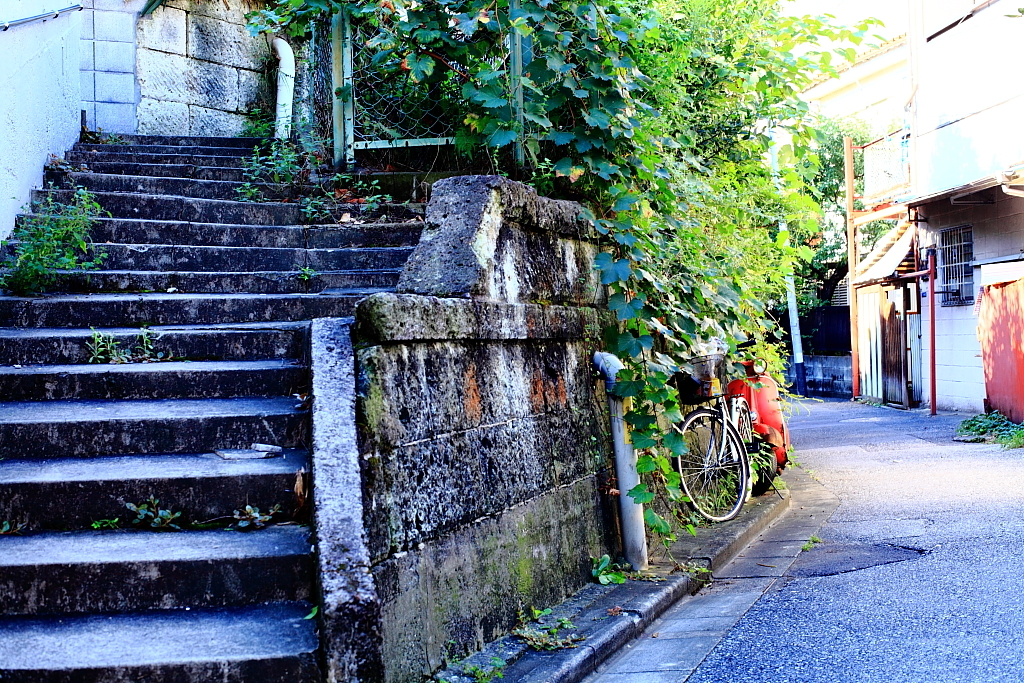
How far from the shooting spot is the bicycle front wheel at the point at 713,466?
7082mm

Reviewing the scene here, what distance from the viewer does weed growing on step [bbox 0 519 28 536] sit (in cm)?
378

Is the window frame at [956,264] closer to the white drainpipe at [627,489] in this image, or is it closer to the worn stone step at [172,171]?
the white drainpipe at [627,489]

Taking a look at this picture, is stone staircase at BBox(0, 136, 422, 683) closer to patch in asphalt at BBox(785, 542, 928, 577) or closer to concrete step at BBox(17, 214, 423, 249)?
concrete step at BBox(17, 214, 423, 249)

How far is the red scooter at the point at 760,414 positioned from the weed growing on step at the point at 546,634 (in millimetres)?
3780

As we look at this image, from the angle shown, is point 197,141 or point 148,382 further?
point 197,141

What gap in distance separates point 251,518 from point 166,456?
63 centimetres

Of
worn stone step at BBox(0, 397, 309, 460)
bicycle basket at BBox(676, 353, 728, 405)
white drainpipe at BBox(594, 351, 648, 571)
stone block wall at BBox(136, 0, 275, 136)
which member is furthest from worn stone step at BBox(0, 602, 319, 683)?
stone block wall at BBox(136, 0, 275, 136)

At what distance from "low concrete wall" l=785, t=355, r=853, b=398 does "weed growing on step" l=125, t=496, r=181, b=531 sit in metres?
22.5

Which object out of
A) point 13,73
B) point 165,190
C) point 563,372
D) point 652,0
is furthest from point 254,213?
point 652,0

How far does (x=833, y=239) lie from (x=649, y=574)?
80.3ft

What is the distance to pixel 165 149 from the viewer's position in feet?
28.8

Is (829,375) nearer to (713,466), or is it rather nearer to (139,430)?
(713,466)

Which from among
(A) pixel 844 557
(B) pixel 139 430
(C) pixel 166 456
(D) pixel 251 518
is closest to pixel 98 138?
(B) pixel 139 430

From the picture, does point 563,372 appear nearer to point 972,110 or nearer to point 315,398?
point 315,398
